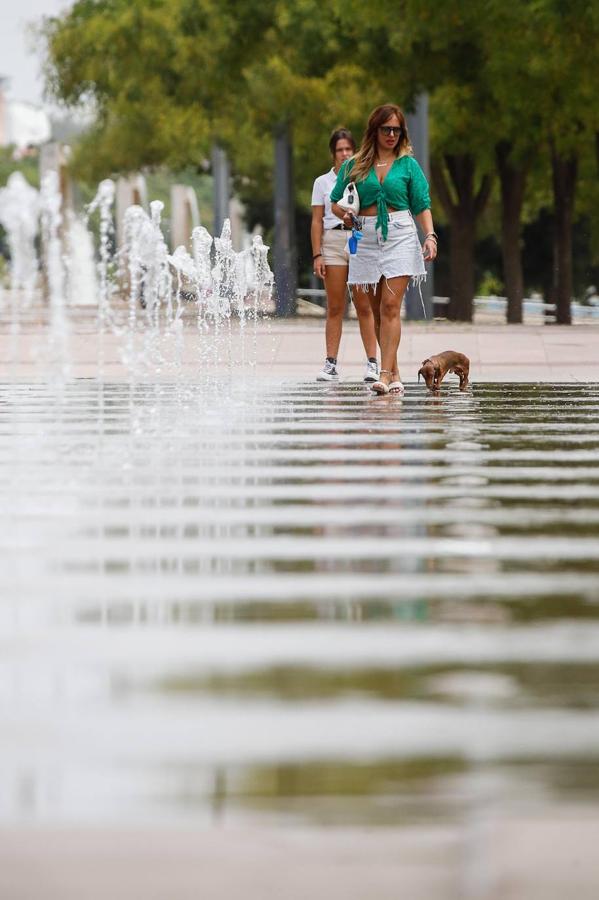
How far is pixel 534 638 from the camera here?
615 cm

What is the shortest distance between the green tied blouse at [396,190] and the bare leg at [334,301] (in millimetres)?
1437

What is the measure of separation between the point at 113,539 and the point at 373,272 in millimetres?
8097

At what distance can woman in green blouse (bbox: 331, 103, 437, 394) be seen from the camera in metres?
15.6

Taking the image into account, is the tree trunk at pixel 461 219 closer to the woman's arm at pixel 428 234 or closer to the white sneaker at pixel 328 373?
the white sneaker at pixel 328 373

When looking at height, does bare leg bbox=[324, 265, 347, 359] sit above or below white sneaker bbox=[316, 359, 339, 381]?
above

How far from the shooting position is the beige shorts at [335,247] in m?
17.3

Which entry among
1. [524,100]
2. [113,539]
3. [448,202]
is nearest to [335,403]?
[113,539]

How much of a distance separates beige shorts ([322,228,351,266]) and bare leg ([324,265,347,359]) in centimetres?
5

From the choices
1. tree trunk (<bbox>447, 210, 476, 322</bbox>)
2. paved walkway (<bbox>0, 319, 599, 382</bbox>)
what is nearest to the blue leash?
paved walkway (<bbox>0, 319, 599, 382</bbox>)

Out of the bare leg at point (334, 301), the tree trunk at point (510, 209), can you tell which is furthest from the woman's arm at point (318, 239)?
the tree trunk at point (510, 209)

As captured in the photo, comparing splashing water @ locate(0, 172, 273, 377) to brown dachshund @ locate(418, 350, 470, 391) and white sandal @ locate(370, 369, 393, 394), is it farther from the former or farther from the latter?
brown dachshund @ locate(418, 350, 470, 391)

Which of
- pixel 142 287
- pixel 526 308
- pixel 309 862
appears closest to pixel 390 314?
pixel 309 862

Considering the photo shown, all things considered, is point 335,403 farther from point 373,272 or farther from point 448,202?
point 448,202

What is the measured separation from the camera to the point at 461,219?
144 feet
